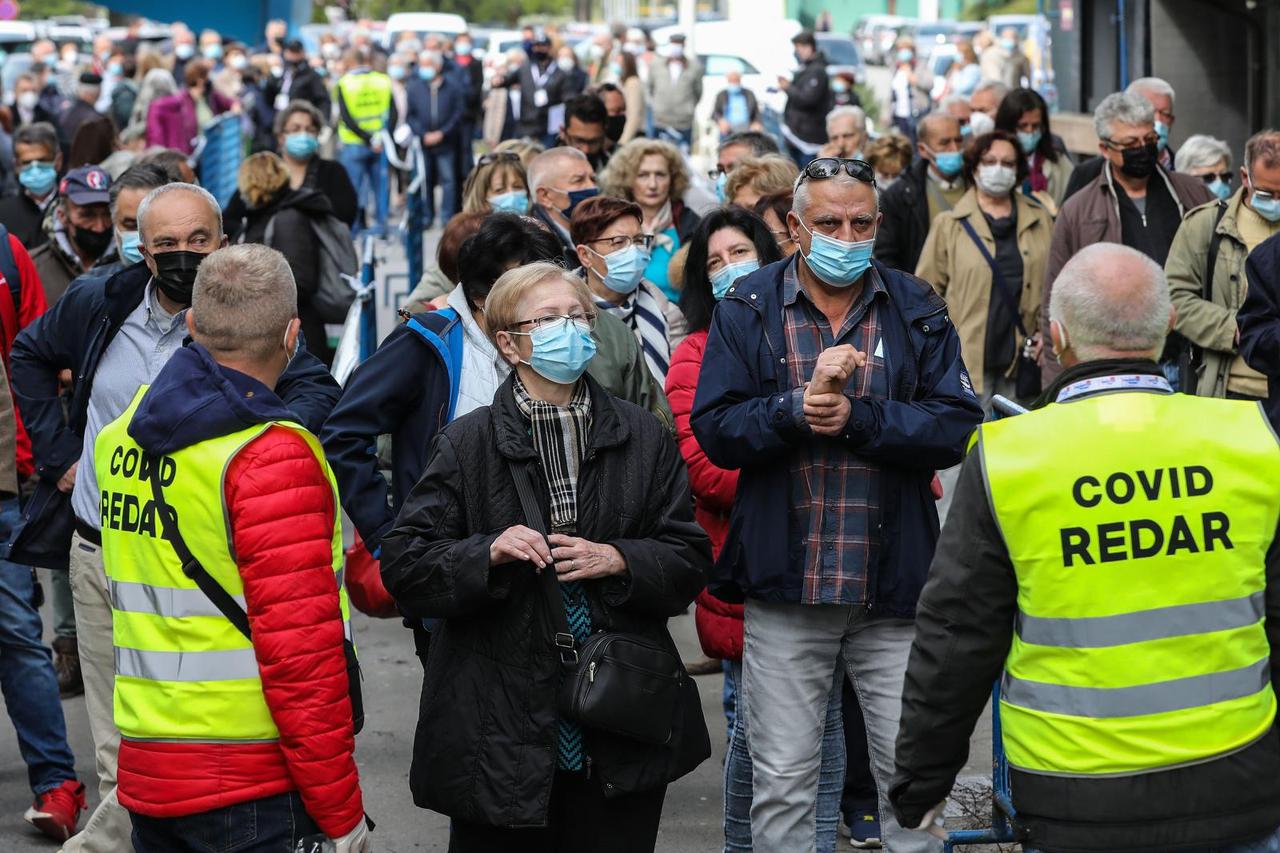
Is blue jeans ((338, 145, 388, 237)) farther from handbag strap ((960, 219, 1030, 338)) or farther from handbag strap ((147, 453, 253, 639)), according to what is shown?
handbag strap ((147, 453, 253, 639))

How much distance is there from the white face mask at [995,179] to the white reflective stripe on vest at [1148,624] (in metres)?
5.12

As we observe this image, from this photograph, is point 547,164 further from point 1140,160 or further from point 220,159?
point 220,159

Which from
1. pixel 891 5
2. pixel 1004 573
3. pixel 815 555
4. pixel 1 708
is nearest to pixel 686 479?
pixel 815 555

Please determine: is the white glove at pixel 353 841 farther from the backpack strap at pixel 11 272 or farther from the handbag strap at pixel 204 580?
the backpack strap at pixel 11 272

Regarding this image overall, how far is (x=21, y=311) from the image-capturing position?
Result: 6062 mm

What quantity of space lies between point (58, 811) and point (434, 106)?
1601cm

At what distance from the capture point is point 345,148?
65.8 feet

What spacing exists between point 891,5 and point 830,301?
51540 millimetres

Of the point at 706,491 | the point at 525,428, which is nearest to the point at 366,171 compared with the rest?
the point at 706,491

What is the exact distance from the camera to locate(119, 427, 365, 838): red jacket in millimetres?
3566

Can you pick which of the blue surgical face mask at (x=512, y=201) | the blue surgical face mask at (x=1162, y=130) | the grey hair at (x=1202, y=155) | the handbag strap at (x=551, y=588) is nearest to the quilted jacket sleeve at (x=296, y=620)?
the handbag strap at (x=551, y=588)

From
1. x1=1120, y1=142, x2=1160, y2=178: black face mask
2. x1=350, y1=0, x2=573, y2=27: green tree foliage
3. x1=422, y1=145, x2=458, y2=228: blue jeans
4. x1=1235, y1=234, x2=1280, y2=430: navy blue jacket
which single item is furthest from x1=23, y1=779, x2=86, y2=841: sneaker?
x1=350, y1=0, x2=573, y2=27: green tree foliage

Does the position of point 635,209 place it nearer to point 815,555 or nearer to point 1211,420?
point 815,555

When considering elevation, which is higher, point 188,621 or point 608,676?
point 188,621
